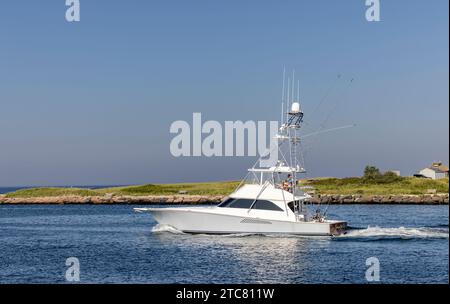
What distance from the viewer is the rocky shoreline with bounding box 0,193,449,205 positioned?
4031 inches

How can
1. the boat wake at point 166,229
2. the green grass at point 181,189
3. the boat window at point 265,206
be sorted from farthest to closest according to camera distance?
1. the green grass at point 181,189
2. the boat wake at point 166,229
3. the boat window at point 265,206

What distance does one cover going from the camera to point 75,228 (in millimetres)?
59969

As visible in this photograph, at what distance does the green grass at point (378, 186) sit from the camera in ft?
369

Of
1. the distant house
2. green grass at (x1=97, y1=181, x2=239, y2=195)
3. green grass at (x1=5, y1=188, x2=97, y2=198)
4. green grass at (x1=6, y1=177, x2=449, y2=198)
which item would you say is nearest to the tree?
green grass at (x1=6, y1=177, x2=449, y2=198)

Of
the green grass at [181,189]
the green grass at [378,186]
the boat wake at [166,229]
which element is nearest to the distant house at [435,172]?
the green grass at [378,186]

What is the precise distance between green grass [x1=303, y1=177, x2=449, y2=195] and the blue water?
212ft

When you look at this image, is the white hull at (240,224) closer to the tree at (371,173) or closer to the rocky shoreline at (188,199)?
the rocky shoreline at (188,199)

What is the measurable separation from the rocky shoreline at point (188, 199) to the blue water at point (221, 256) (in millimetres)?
49145

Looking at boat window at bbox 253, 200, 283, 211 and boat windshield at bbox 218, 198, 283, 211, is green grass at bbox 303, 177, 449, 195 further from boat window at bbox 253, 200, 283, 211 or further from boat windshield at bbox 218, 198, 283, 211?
boat window at bbox 253, 200, 283, 211

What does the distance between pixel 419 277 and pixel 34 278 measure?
61.6ft

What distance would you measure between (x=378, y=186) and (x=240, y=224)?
259 ft

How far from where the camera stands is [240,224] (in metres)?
45.8
